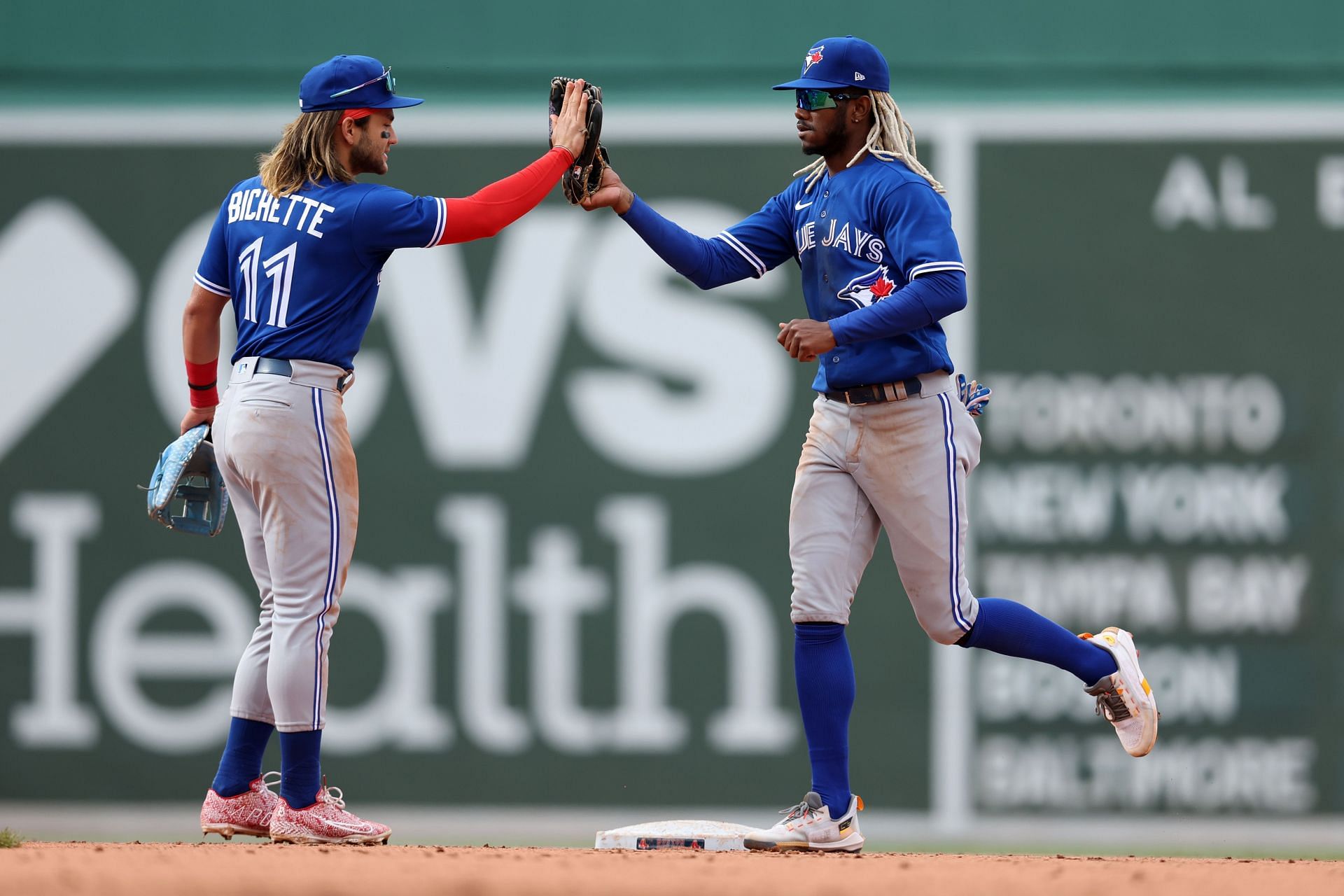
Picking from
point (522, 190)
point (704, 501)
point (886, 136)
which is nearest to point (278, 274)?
point (522, 190)

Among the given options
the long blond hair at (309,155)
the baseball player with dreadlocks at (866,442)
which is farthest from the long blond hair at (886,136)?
the long blond hair at (309,155)

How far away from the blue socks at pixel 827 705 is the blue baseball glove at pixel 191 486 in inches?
61.8

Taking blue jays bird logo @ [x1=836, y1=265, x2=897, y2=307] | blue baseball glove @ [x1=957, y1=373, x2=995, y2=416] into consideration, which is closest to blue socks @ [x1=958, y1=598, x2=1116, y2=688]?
blue baseball glove @ [x1=957, y1=373, x2=995, y2=416]

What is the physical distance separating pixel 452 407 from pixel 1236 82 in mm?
3237

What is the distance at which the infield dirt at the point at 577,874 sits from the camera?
122 inches

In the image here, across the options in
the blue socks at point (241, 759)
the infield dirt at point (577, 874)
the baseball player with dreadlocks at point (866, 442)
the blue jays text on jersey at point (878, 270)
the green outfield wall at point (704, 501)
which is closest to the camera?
the infield dirt at point (577, 874)

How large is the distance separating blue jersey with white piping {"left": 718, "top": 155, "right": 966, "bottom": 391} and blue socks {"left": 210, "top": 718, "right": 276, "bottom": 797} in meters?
1.64

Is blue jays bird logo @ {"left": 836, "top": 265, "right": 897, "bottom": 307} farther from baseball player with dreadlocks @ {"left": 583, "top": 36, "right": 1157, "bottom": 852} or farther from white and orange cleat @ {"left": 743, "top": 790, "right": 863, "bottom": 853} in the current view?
white and orange cleat @ {"left": 743, "top": 790, "right": 863, "bottom": 853}

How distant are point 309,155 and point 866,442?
59.9 inches

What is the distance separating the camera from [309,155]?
3.96 meters

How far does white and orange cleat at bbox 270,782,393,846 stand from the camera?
12.7 feet

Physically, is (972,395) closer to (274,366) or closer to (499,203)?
(499,203)

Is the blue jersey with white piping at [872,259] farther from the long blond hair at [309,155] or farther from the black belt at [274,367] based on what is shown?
the black belt at [274,367]

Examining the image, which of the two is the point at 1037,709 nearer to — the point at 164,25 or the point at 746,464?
the point at 746,464
